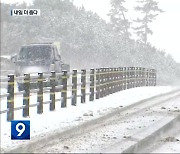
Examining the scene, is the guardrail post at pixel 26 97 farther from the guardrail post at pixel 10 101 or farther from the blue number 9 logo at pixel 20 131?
the blue number 9 logo at pixel 20 131

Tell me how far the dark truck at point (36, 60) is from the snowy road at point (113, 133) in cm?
889

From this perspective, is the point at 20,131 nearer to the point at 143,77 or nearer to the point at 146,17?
the point at 143,77

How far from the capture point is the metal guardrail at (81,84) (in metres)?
12.4

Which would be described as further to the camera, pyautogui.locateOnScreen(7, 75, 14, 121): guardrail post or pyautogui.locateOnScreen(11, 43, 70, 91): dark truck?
pyautogui.locateOnScreen(11, 43, 70, 91): dark truck

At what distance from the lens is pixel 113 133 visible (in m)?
10.2

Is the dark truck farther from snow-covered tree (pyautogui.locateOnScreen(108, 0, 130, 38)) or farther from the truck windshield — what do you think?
snow-covered tree (pyautogui.locateOnScreen(108, 0, 130, 38))

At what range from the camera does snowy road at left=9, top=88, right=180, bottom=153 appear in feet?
27.8

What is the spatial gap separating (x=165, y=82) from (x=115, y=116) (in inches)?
2384

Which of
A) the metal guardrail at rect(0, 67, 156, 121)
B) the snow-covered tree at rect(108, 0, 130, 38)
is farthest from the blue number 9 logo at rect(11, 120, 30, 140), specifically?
the snow-covered tree at rect(108, 0, 130, 38)

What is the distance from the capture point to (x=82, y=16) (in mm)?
64125

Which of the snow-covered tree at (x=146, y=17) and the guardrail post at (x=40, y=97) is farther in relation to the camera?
the snow-covered tree at (x=146, y=17)

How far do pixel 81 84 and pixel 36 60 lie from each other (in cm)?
674

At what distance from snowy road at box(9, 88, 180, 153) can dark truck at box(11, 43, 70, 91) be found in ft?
29.2

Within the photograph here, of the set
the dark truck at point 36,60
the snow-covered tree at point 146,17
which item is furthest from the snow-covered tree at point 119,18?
the dark truck at point 36,60
